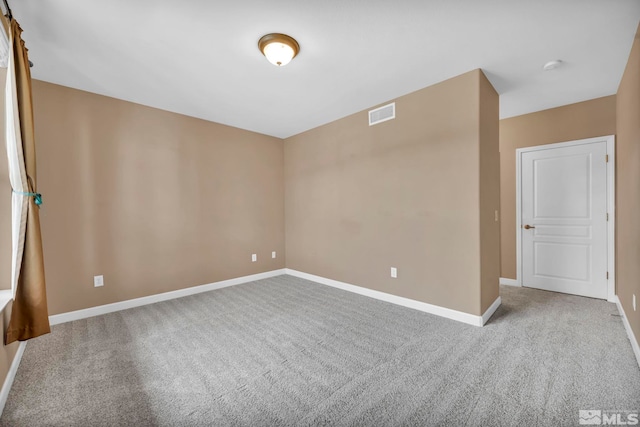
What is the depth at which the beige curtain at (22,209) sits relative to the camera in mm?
1904

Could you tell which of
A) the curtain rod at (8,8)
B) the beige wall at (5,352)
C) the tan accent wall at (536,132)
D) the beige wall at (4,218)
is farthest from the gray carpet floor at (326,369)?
the curtain rod at (8,8)

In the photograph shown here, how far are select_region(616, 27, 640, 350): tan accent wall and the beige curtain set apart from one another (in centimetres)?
459

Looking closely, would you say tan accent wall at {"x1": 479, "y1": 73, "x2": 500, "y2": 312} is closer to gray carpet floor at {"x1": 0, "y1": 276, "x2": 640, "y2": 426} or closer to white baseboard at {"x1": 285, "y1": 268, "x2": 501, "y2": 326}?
white baseboard at {"x1": 285, "y1": 268, "x2": 501, "y2": 326}

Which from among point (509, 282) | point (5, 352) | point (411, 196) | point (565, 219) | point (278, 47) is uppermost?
point (278, 47)

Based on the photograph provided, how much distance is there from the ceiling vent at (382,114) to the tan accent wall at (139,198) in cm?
208

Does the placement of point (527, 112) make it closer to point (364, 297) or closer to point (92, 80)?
point (364, 297)

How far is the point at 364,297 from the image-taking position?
3.71 meters

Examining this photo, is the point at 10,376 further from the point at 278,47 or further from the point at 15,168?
the point at 278,47

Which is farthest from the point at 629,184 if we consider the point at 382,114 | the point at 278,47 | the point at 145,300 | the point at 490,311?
the point at 145,300

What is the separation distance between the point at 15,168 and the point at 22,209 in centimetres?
30

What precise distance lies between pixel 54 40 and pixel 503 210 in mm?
5593

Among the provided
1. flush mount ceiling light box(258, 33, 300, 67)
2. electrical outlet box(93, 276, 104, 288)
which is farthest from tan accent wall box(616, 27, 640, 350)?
electrical outlet box(93, 276, 104, 288)

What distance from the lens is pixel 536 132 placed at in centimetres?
387

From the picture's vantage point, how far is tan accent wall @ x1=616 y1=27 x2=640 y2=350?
218 centimetres
